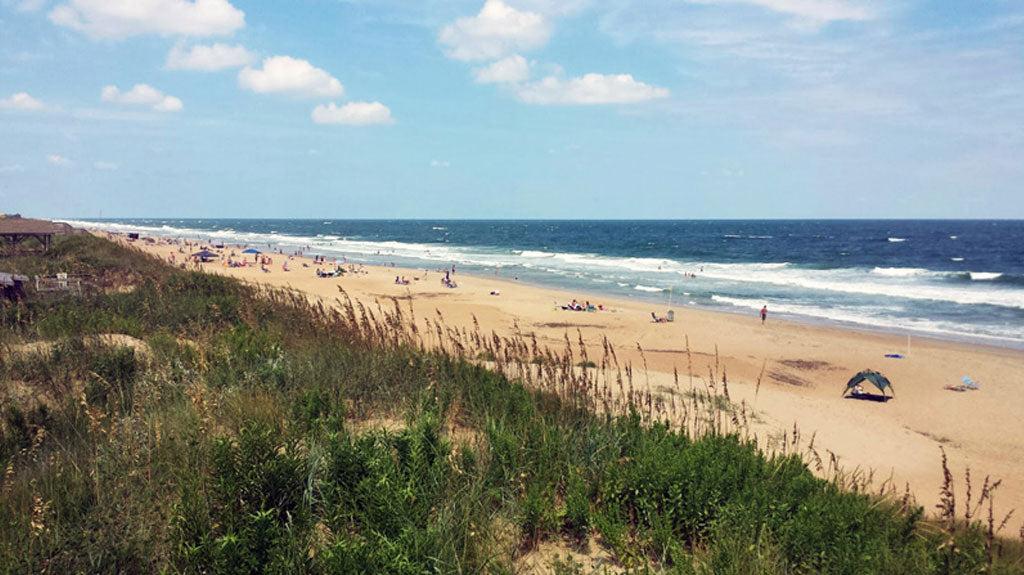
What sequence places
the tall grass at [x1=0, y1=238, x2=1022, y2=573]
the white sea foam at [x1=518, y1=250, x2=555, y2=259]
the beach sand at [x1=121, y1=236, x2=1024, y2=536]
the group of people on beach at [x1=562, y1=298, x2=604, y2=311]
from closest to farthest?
the tall grass at [x1=0, y1=238, x2=1022, y2=573], the beach sand at [x1=121, y1=236, x2=1024, y2=536], the group of people on beach at [x1=562, y1=298, x2=604, y2=311], the white sea foam at [x1=518, y1=250, x2=555, y2=259]

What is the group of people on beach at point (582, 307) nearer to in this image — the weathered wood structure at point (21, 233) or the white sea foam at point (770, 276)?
the white sea foam at point (770, 276)

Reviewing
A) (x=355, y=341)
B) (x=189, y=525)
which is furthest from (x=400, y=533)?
(x=355, y=341)

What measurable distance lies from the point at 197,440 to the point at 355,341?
11.7 feet

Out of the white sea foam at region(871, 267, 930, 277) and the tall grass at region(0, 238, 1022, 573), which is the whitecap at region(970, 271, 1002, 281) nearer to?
the white sea foam at region(871, 267, 930, 277)

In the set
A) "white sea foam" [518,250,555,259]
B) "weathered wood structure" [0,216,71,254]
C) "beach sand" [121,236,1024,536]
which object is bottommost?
"beach sand" [121,236,1024,536]

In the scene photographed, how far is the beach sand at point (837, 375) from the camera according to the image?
9.66m

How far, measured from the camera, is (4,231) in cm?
2167

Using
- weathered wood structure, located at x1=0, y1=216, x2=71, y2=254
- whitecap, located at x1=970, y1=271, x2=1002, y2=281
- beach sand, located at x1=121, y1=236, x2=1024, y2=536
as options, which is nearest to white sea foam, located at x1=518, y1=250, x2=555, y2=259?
beach sand, located at x1=121, y1=236, x2=1024, y2=536

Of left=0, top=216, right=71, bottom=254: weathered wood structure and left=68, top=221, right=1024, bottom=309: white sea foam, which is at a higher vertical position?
left=0, top=216, right=71, bottom=254: weathered wood structure

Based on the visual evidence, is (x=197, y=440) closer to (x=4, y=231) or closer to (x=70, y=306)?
(x=70, y=306)

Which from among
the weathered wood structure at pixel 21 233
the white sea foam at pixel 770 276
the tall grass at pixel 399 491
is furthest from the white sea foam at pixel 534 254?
the tall grass at pixel 399 491

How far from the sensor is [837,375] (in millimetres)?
15883

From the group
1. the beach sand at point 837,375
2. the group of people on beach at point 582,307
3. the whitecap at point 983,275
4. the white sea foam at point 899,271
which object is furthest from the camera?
the white sea foam at point 899,271

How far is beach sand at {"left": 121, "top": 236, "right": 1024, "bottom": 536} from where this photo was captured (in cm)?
966
